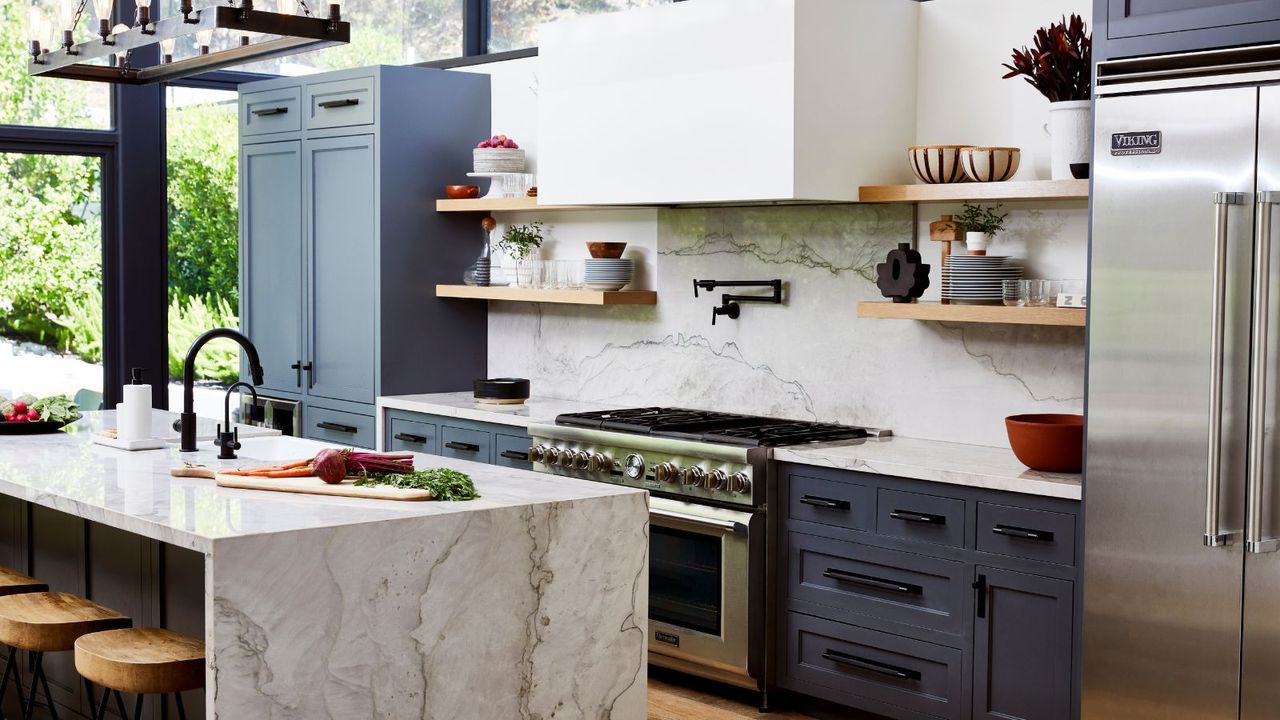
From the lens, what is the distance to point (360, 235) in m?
6.49

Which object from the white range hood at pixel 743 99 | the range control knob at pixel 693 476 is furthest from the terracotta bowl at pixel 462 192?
the range control knob at pixel 693 476

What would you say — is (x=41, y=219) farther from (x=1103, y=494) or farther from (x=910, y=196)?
(x=1103, y=494)

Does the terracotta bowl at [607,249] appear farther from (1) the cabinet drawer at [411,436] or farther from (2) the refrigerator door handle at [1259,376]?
(2) the refrigerator door handle at [1259,376]

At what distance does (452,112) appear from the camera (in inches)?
262

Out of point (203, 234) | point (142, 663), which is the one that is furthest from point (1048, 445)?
point (203, 234)

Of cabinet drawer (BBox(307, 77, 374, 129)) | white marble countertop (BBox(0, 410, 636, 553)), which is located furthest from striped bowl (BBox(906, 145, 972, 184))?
cabinet drawer (BBox(307, 77, 374, 129))

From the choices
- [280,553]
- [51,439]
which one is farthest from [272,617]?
[51,439]

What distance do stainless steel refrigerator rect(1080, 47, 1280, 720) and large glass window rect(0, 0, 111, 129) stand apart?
4.89 m

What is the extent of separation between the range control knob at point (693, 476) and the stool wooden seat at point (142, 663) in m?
→ 2.00

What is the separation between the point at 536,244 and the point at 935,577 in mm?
2855

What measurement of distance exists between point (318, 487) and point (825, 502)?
5.98 feet

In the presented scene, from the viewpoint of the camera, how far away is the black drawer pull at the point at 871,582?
444 centimetres

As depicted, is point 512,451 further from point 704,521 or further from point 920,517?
point 920,517

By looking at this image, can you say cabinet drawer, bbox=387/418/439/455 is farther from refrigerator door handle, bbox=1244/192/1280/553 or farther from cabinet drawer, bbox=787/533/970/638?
refrigerator door handle, bbox=1244/192/1280/553
